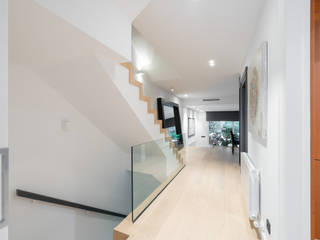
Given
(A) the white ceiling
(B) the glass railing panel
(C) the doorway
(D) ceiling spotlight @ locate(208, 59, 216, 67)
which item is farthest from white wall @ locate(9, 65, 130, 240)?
(C) the doorway

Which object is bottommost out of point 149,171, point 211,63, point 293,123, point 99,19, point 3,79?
point 149,171

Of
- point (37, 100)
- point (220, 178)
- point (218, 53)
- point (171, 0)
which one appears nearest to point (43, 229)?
point (37, 100)

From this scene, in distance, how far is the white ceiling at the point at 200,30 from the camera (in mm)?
1660

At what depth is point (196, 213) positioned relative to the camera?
2.02m

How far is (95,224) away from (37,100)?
250cm

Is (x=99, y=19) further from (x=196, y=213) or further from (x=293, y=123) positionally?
(x=196, y=213)

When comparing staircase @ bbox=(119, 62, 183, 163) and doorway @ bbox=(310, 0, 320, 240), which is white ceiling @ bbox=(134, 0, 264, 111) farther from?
doorway @ bbox=(310, 0, 320, 240)

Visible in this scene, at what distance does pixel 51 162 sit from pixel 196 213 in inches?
82.9

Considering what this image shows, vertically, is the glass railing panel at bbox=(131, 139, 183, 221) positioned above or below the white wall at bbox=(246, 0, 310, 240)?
below

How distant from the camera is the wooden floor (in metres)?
1.65

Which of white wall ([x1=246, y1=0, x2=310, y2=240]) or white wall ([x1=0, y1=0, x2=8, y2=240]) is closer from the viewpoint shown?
white wall ([x1=0, y1=0, x2=8, y2=240])

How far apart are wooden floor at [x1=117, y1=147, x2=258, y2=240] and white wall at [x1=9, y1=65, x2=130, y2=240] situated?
48.7 inches

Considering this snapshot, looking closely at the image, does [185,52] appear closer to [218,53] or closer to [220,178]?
[218,53]

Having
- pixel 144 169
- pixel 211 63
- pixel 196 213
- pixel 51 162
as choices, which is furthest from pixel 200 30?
pixel 51 162
